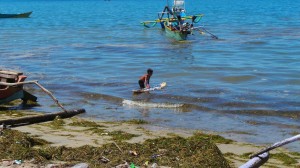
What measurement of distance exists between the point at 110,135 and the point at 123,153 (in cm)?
213

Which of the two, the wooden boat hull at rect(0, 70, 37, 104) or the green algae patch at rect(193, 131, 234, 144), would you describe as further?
the wooden boat hull at rect(0, 70, 37, 104)

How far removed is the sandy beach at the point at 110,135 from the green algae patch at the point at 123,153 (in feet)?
1.53

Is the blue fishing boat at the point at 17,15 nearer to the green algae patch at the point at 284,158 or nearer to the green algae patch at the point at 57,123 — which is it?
the green algae patch at the point at 57,123

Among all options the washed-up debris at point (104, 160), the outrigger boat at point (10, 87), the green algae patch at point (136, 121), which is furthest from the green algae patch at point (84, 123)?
the washed-up debris at point (104, 160)

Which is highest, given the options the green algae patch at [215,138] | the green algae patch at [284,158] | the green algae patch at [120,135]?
the green algae patch at [120,135]

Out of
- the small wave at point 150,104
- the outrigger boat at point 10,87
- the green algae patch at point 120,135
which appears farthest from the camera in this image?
the small wave at point 150,104

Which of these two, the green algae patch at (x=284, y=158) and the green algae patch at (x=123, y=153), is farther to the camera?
the green algae patch at (x=284, y=158)

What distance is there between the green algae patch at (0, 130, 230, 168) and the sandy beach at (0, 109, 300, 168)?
1.53 ft

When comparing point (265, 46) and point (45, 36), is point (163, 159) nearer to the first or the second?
point (265, 46)

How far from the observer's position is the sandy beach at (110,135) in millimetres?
8343

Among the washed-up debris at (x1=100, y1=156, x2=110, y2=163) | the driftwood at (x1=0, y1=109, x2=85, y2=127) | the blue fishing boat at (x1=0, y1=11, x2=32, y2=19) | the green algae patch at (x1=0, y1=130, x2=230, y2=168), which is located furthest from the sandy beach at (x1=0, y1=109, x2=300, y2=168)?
the blue fishing boat at (x1=0, y1=11, x2=32, y2=19)

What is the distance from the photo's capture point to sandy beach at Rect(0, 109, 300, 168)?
8343 millimetres

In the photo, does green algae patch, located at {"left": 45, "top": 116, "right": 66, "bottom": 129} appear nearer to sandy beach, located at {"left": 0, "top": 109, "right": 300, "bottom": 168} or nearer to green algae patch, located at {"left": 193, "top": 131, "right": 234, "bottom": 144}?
sandy beach, located at {"left": 0, "top": 109, "right": 300, "bottom": 168}

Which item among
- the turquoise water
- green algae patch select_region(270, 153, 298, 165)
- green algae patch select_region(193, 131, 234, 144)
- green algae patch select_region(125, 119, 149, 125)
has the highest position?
green algae patch select_region(270, 153, 298, 165)
